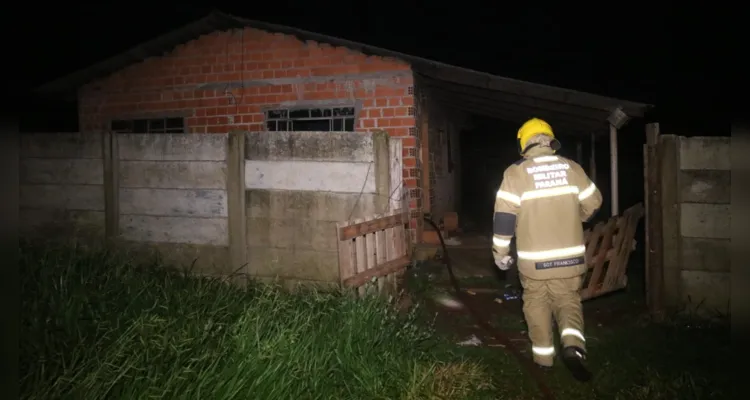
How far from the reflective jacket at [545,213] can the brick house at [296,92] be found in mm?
2719

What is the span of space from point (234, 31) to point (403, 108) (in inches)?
125

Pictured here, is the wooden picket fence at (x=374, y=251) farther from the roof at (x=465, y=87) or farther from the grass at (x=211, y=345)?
the roof at (x=465, y=87)

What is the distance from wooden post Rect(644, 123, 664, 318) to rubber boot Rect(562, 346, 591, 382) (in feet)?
5.87

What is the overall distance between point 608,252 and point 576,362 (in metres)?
2.43

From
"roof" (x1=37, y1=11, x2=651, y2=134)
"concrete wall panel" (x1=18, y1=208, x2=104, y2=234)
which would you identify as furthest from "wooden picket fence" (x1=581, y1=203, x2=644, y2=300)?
"concrete wall panel" (x1=18, y1=208, x2=104, y2=234)

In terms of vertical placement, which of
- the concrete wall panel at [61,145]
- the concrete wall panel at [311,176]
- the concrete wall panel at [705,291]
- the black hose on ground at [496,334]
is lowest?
the black hose on ground at [496,334]

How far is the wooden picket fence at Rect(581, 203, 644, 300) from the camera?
5723mm

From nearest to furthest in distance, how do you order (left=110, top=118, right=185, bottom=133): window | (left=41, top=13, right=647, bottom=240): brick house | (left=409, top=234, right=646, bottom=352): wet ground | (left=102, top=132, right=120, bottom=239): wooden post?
(left=409, top=234, right=646, bottom=352): wet ground
(left=102, top=132, right=120, bottom=239): wooden post
(left=41, top=13, right=647, bottom=240): brick house
(left=110, top=118, right=185, bottom=133): window

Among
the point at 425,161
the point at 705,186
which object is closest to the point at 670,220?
the point at 705,186

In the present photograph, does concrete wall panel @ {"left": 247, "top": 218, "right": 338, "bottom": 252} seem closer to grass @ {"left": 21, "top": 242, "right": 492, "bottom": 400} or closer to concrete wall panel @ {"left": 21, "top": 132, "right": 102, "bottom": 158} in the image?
grass @ {"left": 21, "top": 242, "right": 492, "bottom": 400}

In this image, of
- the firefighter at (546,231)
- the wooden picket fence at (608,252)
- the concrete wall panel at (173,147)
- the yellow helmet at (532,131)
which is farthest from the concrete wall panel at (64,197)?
the wooden picket fence at (608,252)

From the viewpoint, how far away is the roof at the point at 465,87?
266 inches

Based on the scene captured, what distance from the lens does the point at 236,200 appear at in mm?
5801

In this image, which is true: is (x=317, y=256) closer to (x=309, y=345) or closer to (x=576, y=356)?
(x=309, y=345)
